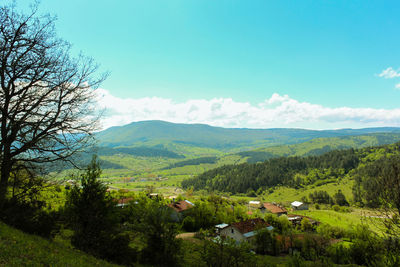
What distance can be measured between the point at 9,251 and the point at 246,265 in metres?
14.8

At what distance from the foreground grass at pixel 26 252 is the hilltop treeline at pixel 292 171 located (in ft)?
533

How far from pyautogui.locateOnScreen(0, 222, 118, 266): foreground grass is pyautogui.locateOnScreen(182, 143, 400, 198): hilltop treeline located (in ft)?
533

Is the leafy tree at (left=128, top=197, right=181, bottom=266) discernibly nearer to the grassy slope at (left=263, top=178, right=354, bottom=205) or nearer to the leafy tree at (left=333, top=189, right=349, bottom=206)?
the grassy slope at (left=263, top=178, right=354, bottom=205)

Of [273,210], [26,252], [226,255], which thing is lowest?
[273,210]

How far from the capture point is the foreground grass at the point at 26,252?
8.84 m

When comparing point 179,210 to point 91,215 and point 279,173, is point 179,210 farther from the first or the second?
point 279,173

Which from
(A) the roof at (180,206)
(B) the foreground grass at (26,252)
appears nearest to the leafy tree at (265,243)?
(A) the roof at (180,206)

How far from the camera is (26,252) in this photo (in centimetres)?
983

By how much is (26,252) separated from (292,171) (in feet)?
634

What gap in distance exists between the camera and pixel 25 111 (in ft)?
35.7

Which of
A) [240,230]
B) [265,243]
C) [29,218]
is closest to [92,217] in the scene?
[29,218]

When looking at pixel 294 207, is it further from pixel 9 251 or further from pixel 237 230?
pixel 9 251

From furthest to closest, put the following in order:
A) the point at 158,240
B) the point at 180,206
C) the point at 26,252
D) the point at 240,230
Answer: the point at 180,206, the point at 240,230, the point at 158,240, the point at 26,252

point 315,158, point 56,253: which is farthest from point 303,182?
point 56,253
